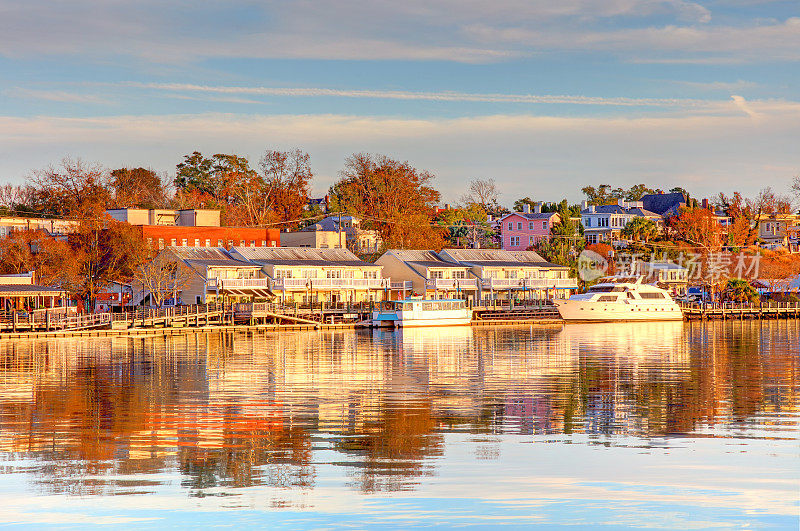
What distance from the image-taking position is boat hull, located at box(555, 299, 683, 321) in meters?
106

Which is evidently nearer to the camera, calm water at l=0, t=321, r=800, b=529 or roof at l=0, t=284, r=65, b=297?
calm water at l=0, t=321, r=800, b=529

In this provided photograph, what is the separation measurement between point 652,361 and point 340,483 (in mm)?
37656

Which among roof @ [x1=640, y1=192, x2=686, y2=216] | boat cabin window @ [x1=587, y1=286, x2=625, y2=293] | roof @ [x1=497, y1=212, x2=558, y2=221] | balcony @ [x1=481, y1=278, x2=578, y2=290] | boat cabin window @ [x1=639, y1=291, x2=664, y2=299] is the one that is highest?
roof @ [x1=640, y1=192, x2=686, y2=216]

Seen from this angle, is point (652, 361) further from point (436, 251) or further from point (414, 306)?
point (436, 251)

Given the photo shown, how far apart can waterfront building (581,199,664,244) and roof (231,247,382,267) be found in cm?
6088

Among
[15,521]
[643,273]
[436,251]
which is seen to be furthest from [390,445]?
[643,273]

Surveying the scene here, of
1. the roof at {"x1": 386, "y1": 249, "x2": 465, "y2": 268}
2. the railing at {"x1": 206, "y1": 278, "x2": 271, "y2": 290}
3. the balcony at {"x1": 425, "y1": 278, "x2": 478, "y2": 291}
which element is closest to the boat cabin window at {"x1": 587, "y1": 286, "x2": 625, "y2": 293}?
the balcony at {"x1": 425, "y1": 278, "x2": 478, "y2": 291}

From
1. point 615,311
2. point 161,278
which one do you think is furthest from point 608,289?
point 161,278

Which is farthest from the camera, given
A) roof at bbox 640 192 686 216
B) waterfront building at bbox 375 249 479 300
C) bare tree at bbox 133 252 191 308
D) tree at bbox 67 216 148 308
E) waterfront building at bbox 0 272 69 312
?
roof at bbox 640 192 686 216

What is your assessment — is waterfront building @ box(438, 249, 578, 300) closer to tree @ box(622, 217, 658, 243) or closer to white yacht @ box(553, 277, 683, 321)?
white yacht @ box(553, 277, 683, 321)

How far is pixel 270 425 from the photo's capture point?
2891cm

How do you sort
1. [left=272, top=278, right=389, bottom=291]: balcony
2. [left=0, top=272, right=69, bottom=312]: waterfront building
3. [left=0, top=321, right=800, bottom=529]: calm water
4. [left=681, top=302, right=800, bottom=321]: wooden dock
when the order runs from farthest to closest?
[left=681, top=302, right=800, bottom=321]: wooden dock, [left=272, top=278, right=389, bottom=291]: balcony, [left=0, top=272, right=69, bottom=312]: waterfront building, [left=0, top=321, right=800, bottom=529]: calm water

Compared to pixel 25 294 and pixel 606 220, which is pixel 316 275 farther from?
pixel 606 220

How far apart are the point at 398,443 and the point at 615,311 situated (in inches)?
3338
